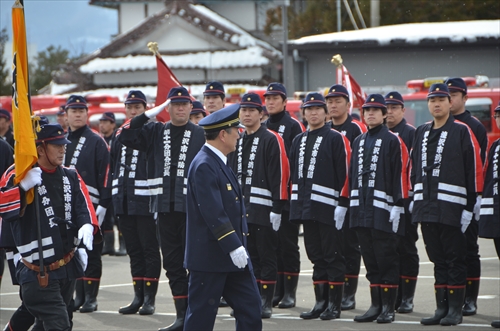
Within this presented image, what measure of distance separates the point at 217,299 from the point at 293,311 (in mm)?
3401

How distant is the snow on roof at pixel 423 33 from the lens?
898 inches

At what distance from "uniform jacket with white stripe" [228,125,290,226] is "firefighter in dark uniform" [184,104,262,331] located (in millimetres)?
2842

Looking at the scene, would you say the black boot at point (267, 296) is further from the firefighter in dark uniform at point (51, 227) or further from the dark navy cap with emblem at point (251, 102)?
the firefighter in dark uniform at point (51, 227)

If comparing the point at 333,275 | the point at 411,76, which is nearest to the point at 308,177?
the point at 333,275

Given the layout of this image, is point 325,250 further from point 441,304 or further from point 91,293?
point 91,293

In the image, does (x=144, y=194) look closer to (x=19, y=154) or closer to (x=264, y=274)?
(x=264, y=274)

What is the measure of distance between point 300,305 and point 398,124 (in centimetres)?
263

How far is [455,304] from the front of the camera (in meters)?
8.51

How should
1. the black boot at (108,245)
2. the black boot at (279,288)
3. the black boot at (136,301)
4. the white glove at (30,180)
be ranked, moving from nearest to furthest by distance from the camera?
the white glove at (30,180) < the black boot at (136,301) < the black boot at (279,288) < the black boot at (108,245)

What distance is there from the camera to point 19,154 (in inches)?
256

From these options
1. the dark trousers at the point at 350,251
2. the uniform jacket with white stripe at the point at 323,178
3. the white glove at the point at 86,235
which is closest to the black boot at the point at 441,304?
the dark trousers at the point at 350,251

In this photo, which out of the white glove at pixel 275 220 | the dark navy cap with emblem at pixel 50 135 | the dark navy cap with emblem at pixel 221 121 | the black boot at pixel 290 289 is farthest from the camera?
the black boot at pixel 290 289

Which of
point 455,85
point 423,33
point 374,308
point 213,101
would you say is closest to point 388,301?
point 374,308

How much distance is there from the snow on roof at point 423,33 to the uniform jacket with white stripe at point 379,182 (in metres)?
14.6
